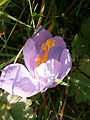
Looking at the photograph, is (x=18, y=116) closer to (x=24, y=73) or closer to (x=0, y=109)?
(x=0, y=109)

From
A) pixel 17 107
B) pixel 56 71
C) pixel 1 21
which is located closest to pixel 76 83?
pixel 56 71

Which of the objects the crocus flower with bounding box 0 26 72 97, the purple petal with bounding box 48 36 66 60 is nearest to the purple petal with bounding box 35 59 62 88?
the crocus flower with bounding box 0 26 72 97

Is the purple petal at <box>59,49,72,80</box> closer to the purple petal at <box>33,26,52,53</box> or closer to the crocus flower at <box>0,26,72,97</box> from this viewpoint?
the crocus flower at <box>0,26,72,97</box>

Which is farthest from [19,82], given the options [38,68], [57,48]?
[57,48]

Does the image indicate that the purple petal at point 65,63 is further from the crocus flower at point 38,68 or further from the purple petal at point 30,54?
the purple petal at point 30,54

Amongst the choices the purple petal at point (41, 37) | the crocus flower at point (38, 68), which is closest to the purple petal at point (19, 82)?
the crocus flower at point (38, 68)

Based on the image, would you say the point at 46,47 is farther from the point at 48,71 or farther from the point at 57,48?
the point at 48,71
